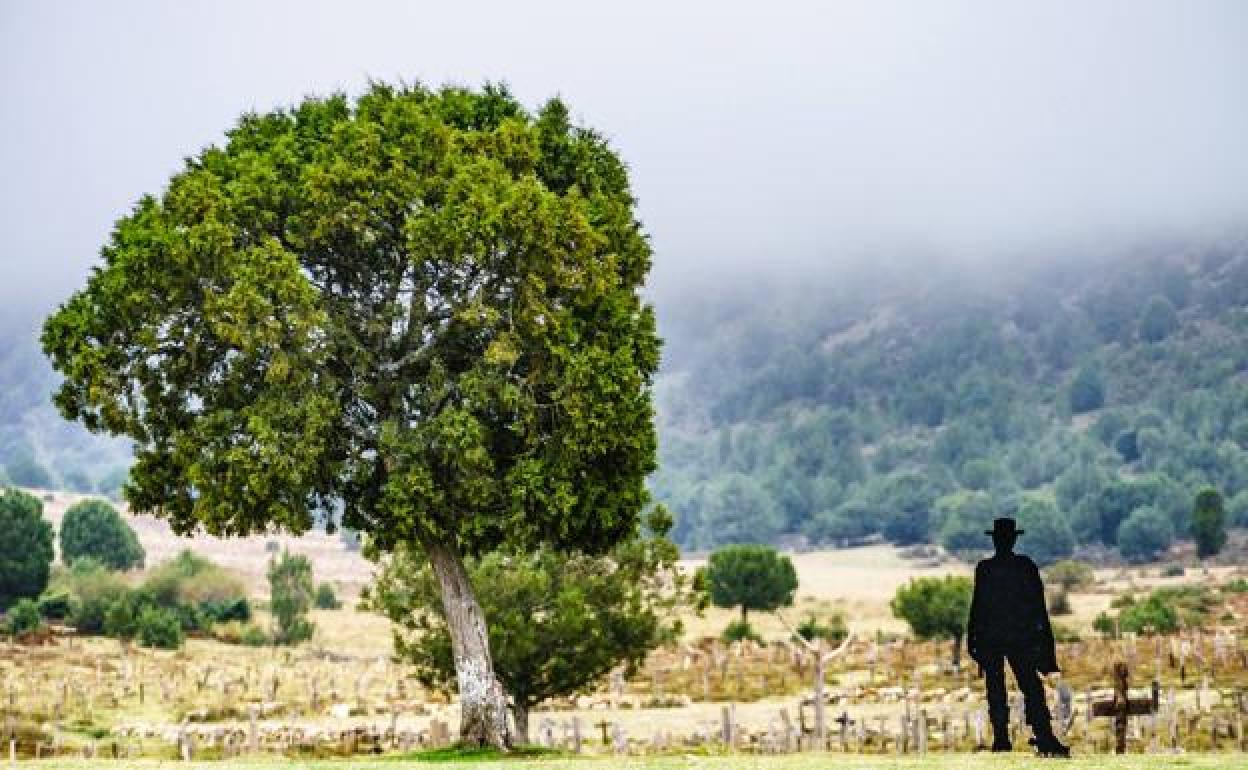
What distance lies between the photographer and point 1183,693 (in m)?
57.4

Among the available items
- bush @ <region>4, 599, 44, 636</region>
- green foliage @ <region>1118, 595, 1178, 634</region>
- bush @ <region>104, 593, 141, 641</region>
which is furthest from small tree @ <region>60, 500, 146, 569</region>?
green foliage @ <region>1118, 595, 1178, 634</region>

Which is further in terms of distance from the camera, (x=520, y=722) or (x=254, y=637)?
(x=254, y=637)

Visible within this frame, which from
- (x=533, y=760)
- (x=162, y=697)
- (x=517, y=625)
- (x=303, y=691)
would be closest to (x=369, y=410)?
(x=533, y=760)

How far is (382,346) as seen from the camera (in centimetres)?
2947

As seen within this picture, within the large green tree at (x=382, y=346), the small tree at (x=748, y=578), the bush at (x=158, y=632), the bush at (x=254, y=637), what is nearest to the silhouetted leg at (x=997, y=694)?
the large green tree at (x=382, y=346)

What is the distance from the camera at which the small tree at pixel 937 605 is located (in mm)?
83375

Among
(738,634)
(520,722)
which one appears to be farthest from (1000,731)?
(738,634)

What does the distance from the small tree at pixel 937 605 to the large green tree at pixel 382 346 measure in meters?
56.4

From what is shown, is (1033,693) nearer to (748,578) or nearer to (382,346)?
(382,346)

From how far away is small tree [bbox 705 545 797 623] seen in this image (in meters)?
113

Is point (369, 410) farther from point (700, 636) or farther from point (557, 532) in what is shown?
point (700, 636)

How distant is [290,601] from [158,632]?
1410cm

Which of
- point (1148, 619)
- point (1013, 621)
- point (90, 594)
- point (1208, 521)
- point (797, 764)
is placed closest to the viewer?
point (1013, 621)

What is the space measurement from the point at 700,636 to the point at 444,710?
48.7 meters
